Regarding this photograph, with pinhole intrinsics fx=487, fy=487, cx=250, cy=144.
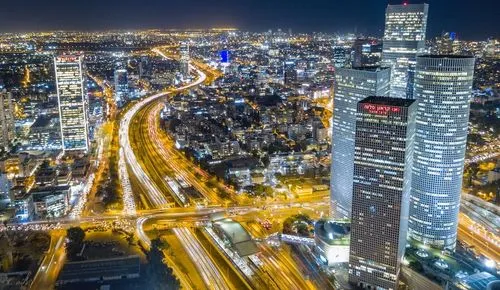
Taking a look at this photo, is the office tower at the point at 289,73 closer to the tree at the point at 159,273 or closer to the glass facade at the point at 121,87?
the glass facade at the point at 121,87

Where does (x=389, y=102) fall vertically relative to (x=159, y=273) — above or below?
above

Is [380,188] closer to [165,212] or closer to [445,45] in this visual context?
[165,212]

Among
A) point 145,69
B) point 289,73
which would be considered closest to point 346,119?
point 289,73

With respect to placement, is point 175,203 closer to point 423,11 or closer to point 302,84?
point 423,11

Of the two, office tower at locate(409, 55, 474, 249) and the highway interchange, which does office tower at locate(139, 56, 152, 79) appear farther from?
office tower at locate(409, 55, 474, 249)

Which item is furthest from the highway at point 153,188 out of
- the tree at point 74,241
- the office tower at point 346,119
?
the office tower at point 346,119

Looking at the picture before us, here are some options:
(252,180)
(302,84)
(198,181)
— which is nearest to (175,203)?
(198,181)
